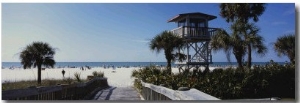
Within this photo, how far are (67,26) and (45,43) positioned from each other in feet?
1.58

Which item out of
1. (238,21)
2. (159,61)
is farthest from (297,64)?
(159,61)

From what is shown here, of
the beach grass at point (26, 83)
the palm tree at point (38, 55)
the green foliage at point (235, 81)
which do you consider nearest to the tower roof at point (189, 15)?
the green foliage at point (235, 81)

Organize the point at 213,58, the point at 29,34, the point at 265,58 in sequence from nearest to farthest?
the point at 29,34
the point at 265,58
the point at 213,58

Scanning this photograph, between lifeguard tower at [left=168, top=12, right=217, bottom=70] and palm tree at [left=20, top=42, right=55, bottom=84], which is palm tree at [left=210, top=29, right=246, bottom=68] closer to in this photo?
lifeguard tower at [left=168, top=12, right=217, bottom=70]

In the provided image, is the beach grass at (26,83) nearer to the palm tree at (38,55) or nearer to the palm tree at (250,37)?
the palm tree at (38,55)

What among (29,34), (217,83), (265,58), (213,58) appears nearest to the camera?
(29,34)

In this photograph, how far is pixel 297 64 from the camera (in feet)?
25.9

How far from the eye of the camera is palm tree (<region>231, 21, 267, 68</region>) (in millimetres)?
8250

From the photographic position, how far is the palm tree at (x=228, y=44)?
858 centimetres

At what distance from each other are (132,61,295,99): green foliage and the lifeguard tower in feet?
0.93

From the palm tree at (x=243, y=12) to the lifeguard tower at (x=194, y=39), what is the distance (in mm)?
421

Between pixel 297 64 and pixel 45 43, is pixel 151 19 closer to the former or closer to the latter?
pixel 45 43

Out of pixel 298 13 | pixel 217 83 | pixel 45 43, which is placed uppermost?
pixel 298 13

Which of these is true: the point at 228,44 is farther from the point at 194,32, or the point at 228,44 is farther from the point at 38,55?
the point at 38,55
